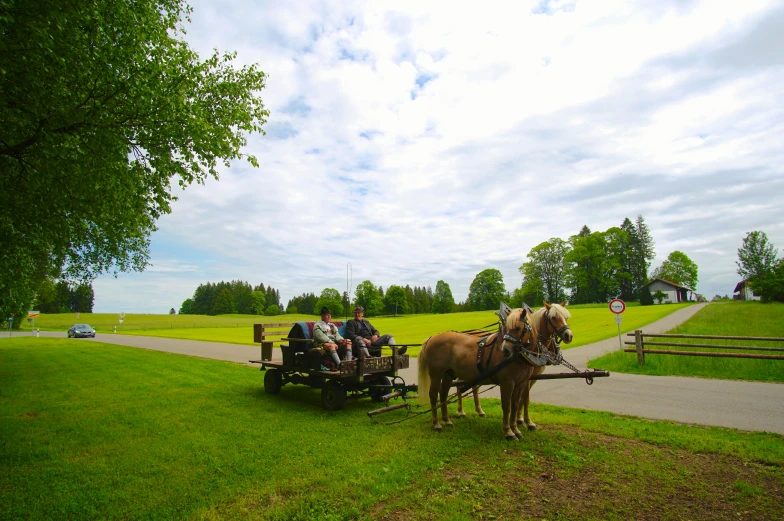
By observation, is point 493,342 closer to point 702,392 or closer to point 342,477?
point 342,477

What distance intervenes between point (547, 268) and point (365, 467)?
74.2 meters

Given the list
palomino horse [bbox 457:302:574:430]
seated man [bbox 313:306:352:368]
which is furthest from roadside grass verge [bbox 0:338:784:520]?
palomino horse [bbox 457:302:574:430]

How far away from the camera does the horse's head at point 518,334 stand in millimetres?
5945

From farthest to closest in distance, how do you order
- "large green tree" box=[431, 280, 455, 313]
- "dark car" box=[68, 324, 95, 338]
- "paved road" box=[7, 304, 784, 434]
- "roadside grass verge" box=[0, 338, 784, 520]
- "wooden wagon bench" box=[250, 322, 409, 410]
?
"large green tree" box=[431, 280, 455, 313] → "dark car" box=[68, 324, 95, 338] → "wooden wagon bench" box=[250, 322, 409, 410] → "paved road" box=[7, 304, 784, 434] → "roadside grass verge" box=[0, 338, 784, 520]

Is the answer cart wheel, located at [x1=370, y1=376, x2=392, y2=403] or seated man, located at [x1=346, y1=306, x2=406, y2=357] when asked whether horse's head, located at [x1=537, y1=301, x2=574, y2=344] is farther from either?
cart wheel, located at [x1=370, y1=376, x2=392, y2=403]

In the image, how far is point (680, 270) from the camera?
89375 millimetres

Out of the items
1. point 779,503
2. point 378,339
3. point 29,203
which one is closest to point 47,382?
point 29,203

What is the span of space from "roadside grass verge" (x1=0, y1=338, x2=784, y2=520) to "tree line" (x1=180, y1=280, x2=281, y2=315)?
10529 centimetres

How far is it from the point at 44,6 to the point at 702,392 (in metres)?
14.4

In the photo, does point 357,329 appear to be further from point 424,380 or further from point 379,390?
point 424,380

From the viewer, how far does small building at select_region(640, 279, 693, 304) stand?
74.6 metres

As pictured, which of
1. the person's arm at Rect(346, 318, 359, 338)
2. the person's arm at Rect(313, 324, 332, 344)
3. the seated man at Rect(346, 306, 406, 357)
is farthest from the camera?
the person's arm at Rect(346, 318, 359, 338)

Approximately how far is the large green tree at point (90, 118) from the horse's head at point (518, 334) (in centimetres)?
635

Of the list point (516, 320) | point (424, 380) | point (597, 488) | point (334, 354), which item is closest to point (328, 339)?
point (334, 354)
